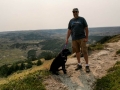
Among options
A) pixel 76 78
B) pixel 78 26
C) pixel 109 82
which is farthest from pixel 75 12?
pixel 109 82

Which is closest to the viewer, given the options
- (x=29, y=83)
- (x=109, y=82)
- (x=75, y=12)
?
(x=29, y=83)

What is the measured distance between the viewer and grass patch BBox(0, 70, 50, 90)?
29.3 ft

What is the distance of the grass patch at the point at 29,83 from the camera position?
895 cm

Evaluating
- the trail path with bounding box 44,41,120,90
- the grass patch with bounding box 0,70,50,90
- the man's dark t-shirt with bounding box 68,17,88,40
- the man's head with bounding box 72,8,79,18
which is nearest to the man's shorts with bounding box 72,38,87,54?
the man's dark t-shirt with bounding box 68,17,88,40

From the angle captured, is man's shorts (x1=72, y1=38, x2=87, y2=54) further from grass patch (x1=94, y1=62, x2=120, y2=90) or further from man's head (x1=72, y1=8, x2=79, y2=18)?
grass patch (x1=94, y1=62, x2=120, y2=90)

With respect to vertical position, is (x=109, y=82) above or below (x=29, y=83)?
below

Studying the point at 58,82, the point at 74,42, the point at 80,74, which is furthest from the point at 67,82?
the point at 74,42

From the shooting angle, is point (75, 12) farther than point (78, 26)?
No

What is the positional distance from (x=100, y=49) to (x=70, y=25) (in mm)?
7618

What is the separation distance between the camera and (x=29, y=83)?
9.35 metres

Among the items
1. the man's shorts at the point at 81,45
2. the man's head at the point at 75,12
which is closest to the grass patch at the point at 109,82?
the man's shorts at the point at 81,45

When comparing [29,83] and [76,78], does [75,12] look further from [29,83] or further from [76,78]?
[29,83]

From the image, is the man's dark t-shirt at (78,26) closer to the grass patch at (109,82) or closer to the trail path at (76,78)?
the trail path at (76,78)

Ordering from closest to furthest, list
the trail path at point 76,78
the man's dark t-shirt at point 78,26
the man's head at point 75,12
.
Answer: the trail path at point 76,78, the man's head at point 75,12, the man's dark t-shirt at point 78,26
